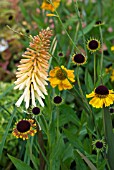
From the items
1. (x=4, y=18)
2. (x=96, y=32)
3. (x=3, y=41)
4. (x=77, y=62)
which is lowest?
(x=77, y=62)

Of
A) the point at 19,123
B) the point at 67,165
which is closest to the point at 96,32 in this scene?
the point at 67,165

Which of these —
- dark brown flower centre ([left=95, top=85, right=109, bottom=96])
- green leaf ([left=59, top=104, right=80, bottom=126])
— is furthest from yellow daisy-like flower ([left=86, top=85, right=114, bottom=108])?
green leaf ([left=59, top=104, right=80, bottom=126])

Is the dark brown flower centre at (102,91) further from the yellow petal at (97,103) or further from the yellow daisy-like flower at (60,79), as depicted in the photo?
the yellow daisy-like flower at (60,79)

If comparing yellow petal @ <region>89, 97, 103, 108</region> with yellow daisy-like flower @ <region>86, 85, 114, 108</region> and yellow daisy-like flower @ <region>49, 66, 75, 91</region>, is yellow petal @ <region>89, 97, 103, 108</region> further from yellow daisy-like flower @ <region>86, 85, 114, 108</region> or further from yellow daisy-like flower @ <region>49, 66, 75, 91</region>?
yellow daisy-like flower @ <region>49, 66, 75, 91</region>

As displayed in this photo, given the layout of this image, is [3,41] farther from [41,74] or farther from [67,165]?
[41,74]

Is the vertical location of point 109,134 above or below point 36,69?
below

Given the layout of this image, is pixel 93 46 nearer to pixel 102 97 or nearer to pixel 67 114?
pixel 102 97

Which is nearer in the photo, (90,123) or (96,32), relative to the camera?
(90,123)

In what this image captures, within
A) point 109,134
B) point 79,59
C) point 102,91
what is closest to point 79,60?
point 79,59

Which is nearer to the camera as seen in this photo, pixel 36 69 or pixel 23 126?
pixel 36 69

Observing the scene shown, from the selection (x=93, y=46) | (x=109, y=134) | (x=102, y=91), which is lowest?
(x=109, y=134)
